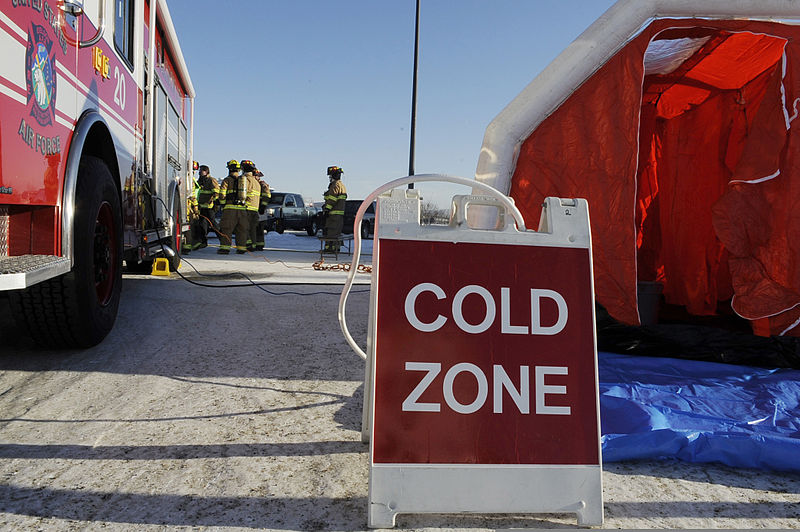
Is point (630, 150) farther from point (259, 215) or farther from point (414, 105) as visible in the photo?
point (259, 215)

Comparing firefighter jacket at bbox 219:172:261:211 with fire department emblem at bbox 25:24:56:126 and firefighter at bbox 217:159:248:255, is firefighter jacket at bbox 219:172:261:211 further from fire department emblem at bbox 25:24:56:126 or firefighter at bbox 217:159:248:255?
fire department emblem at bbox 25:24:56:126

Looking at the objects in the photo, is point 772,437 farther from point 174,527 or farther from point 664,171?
point 664,171

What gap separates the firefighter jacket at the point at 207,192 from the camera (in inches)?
529

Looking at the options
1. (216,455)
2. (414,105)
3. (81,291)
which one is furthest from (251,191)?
(216,455)

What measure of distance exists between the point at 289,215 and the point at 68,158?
20759 mm

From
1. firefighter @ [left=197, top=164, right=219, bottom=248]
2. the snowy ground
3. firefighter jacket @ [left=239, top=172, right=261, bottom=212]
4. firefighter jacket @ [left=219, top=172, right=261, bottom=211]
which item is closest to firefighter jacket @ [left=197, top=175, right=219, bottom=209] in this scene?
firefighter @ [left=197, top=164, right=219, bottom=248]

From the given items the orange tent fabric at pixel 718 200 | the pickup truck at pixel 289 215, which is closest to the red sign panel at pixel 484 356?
the orange tent fabric at pixel 718 200

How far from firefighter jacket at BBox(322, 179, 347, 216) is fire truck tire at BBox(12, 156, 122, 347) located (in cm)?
863

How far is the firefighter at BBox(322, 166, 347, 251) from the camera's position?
1205 cm

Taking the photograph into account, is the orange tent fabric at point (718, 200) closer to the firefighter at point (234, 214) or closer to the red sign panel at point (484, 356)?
the red sign panel at point (484, 356)

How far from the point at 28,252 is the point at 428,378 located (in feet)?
6.65

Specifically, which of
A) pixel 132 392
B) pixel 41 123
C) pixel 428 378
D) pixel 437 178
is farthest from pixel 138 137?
pixel 428 378

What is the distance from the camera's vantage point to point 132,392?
9.04 feet

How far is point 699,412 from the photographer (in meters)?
2.63
